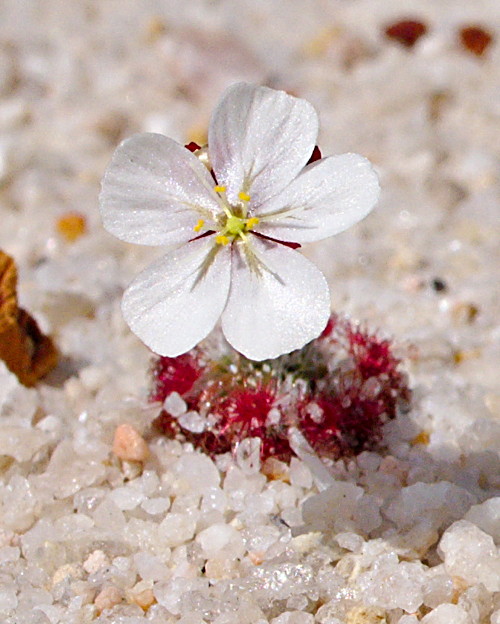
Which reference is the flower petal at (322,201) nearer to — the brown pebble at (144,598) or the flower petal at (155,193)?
the flower petal at (155,193)

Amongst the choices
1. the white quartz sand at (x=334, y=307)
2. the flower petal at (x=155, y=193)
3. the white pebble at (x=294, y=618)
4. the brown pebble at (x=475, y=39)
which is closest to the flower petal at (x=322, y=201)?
the flower petal at (x=155, y=193)

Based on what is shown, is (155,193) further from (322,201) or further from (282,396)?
(282,396)

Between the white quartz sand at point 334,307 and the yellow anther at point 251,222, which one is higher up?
the yellow anther at point 251,222

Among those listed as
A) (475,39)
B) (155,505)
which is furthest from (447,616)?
(475,39)

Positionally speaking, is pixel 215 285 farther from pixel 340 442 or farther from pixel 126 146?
pixel 340 442

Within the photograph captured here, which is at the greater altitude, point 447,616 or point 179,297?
point 179,297
